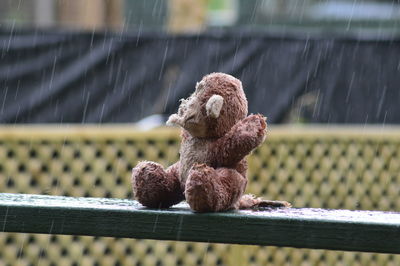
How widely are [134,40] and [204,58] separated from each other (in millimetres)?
583

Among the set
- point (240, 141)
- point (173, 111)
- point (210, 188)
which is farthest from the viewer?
point (173, 111)

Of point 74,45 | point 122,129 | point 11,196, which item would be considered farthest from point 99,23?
point 11,196

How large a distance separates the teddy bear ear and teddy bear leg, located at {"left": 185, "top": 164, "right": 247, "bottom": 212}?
0.17 meters

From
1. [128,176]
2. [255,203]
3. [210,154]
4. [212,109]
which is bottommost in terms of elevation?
[128,176]

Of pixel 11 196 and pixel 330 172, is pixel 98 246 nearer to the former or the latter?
pixel 330 172

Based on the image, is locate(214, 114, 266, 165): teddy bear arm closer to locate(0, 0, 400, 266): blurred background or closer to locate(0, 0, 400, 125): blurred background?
locate(0, 0, 400, 266): blurred background

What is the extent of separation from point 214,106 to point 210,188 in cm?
27

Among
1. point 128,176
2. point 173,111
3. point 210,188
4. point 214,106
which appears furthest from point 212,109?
point 173,111

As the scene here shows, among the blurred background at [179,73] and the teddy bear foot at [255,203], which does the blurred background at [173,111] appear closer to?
the blurred background at [179,73]

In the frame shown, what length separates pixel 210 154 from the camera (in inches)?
96.3

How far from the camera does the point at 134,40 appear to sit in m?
6.20

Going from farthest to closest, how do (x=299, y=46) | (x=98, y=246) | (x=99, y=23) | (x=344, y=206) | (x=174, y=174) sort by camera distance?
(x=99, y=23) → (x=299, y=46) → (x=344, y=206) → (x=98, y=246) → (x=174, y=174)

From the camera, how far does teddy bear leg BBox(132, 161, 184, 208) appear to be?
2.48 metres

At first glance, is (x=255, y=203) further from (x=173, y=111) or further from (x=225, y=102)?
(x=173, y=111)
